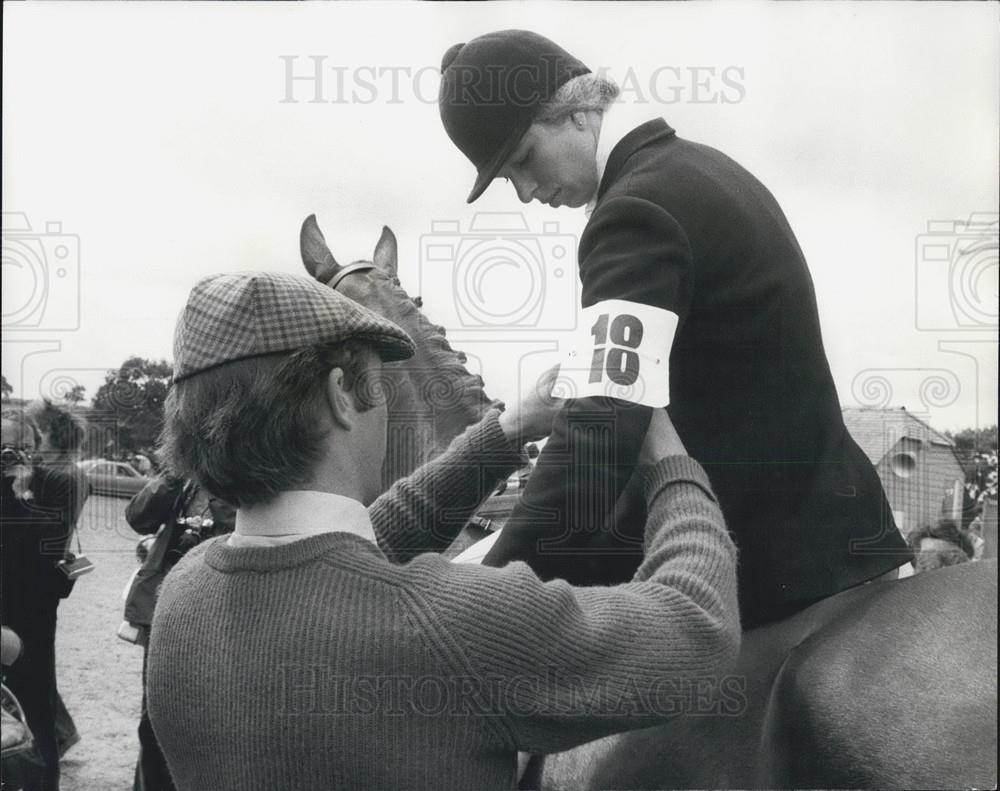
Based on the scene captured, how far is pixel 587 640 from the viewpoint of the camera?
119 cm

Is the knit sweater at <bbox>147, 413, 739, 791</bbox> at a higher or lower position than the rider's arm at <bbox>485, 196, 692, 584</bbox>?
lower

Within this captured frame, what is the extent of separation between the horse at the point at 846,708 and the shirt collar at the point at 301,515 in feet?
1.87

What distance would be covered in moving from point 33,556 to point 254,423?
2.69 metres

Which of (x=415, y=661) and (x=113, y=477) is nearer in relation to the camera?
(x=415, y=661)

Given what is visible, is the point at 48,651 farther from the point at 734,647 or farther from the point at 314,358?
the point at 734,647

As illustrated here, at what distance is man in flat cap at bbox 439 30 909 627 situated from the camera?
1664mm

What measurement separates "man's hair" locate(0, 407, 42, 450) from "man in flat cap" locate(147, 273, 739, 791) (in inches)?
94.0

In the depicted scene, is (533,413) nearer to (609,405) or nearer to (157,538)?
(609,405)

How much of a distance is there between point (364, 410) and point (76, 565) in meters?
2.64

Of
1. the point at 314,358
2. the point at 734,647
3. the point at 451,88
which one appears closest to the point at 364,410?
the point at 314,358

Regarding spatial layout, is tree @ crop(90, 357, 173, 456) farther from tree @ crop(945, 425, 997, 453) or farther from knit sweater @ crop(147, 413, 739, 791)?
tree @ crop(945, 425, 997, 453)

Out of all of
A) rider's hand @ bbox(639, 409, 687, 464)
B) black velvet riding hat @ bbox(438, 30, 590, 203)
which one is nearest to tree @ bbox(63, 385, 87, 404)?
black velvet riding hat @ bbox(438, 30, 590, 203)

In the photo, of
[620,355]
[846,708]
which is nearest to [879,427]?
[846,708]

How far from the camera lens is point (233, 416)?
125cm
